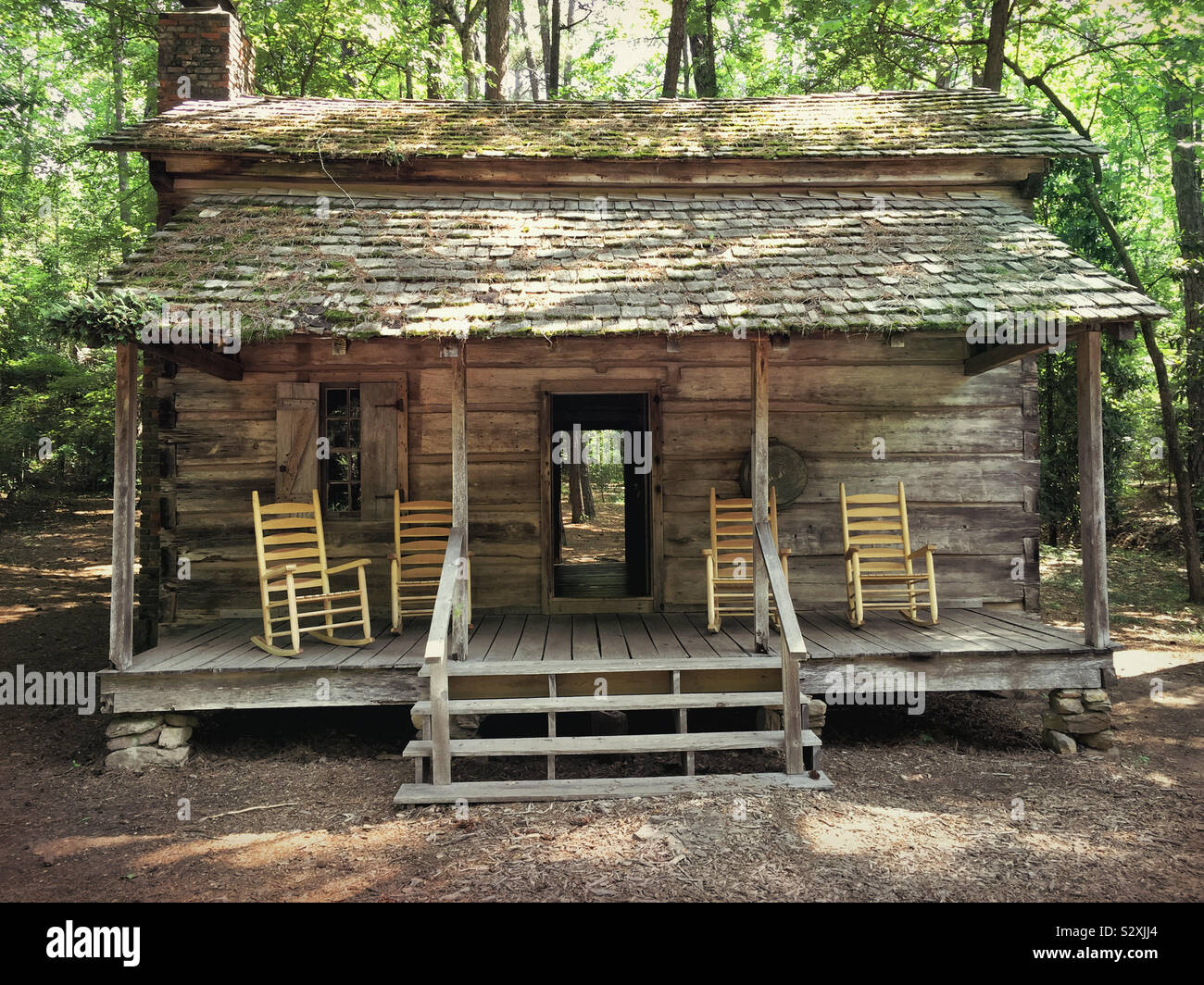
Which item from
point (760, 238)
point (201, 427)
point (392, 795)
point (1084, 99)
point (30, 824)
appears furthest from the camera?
point (1084, 99)

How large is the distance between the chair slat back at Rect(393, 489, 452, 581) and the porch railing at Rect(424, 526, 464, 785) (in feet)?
4.19

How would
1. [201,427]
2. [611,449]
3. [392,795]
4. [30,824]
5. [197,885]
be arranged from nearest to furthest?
[197,885] < [30,824] < [392,795] < [201,427] < [611,449]

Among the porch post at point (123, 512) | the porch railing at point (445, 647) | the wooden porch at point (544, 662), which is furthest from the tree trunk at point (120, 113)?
the porch railing at point (445, 647)

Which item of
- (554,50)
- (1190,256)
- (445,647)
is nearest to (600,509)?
(554,50)

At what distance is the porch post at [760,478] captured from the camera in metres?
5.29

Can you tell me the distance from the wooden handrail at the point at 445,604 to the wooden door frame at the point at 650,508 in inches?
63.9

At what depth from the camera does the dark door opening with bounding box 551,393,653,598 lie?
23.3 ft

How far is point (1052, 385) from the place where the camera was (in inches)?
479

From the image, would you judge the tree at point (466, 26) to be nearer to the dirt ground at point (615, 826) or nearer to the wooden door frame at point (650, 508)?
the wooden door frame at point (650, 508)

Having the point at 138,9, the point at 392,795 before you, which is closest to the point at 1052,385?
the point at 392,795

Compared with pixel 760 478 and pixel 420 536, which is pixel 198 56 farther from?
pixel 760 478

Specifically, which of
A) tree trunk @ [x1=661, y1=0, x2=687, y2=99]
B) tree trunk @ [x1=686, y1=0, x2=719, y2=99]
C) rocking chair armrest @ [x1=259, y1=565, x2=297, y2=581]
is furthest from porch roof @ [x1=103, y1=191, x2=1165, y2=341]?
tree trunk @ [x1=686, y1=0, x2=719, y2=99]

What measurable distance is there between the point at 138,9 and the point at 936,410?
14930 millimetres

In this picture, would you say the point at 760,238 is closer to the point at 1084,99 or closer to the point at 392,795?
the point at 392,795
